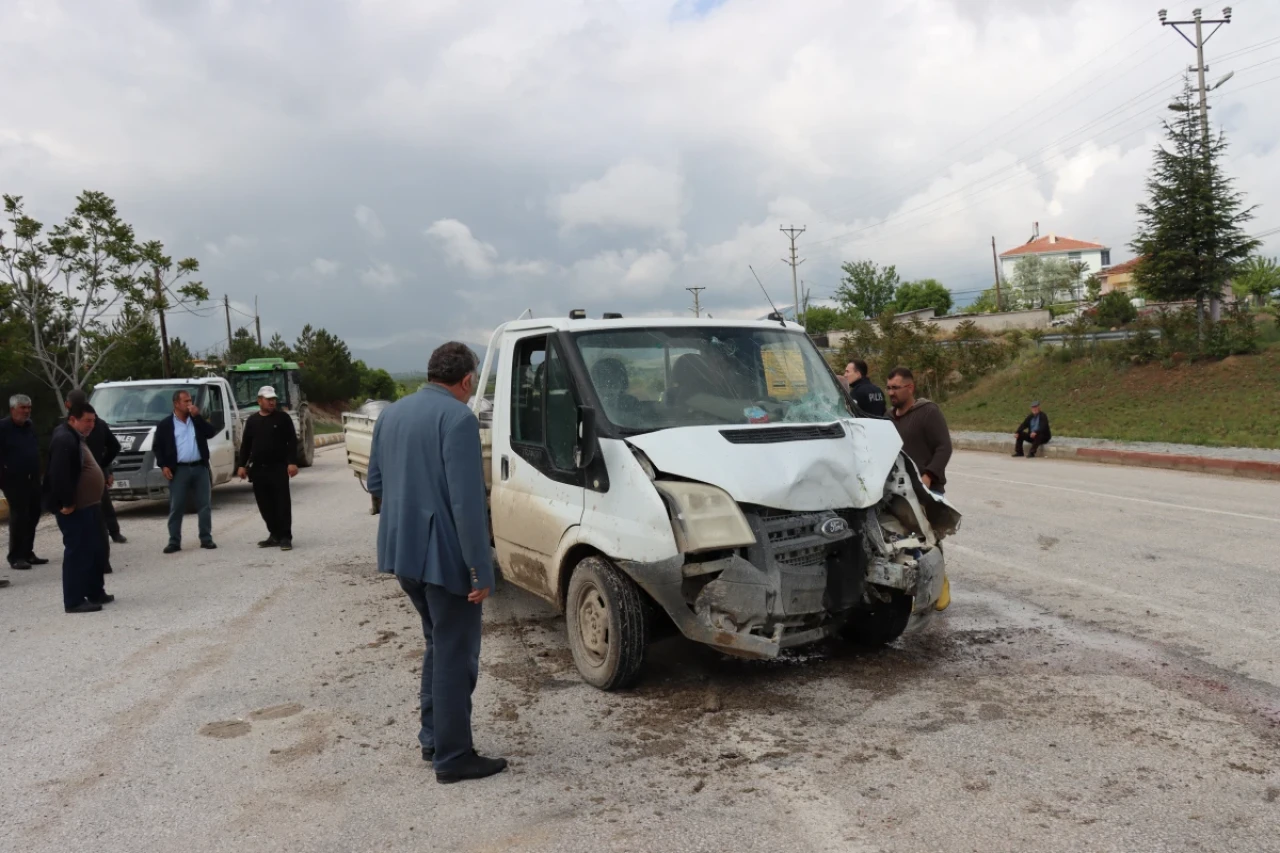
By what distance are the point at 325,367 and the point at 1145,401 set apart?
47.6 metres

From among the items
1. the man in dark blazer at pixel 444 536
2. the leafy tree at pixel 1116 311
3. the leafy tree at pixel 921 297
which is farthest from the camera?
the leafy tree at pixel 921 297

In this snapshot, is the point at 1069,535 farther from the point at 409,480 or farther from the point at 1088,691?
the point at 409,480

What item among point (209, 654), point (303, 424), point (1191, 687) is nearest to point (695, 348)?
point (1191, 687)

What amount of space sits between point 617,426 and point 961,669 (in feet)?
7.62

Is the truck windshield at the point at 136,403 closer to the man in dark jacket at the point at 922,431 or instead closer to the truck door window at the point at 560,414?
the truck door window at the point at 560,414

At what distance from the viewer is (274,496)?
1036cm

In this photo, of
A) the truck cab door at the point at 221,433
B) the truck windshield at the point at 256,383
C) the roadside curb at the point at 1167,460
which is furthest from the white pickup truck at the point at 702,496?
the truck windshield at the point at 256,383

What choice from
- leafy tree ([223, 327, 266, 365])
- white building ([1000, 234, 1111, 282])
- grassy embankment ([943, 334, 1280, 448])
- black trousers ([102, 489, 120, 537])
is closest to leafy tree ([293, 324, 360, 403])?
leafy tree ([223, 327, 266, 365])

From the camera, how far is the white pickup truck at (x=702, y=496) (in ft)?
15.5

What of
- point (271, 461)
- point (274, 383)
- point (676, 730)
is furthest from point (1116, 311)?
point (676, 730)

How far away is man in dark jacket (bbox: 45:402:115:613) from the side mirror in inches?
189

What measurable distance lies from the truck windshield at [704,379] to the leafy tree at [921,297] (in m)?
94.8

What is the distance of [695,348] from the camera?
5.88m

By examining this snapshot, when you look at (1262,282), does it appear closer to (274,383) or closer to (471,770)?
(274,383)
